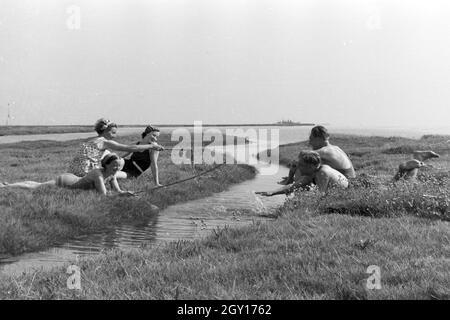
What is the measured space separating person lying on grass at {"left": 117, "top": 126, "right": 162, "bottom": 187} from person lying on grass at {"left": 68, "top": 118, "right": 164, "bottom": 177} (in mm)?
2405

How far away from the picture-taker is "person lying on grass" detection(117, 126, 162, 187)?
18078mm

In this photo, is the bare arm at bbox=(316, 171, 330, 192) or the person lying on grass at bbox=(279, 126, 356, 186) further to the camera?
the person lying on grass at bbox=(279, 126, 356, 186)

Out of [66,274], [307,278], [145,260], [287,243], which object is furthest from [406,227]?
[66,274]

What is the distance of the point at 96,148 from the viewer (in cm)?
1504

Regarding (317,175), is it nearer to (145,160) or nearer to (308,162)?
(308,162)

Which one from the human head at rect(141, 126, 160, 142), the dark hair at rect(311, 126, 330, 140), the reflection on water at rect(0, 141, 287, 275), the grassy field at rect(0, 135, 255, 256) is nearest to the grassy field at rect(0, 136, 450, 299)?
the reflection on water at rect(0, 141, 287, 275)

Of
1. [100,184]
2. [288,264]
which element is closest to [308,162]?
[100,184]

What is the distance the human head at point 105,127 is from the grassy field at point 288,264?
6.23 meters

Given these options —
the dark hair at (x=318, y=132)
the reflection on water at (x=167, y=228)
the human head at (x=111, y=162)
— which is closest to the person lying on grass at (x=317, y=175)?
the dark hair at (x=318, y=132)

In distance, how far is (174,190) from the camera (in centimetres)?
1988

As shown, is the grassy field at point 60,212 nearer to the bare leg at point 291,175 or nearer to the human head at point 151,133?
the human head at point 151,133

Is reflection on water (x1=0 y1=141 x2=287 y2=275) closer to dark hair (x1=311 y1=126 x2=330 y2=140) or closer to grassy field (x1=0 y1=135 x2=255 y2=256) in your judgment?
grassy field (x1=0 y1=135 x2=255 y2=256)

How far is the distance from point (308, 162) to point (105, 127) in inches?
Answer: 228

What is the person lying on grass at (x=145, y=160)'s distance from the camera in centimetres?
1808
